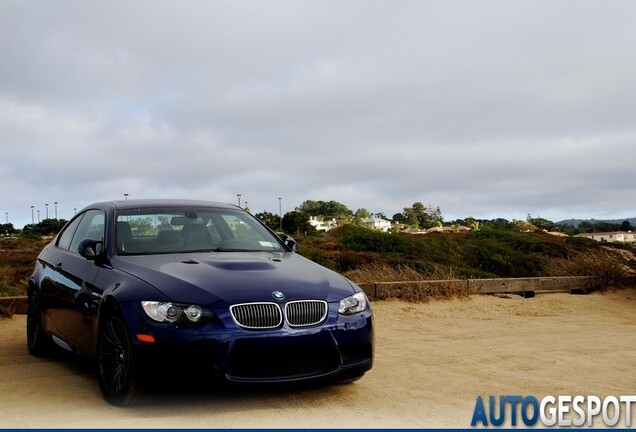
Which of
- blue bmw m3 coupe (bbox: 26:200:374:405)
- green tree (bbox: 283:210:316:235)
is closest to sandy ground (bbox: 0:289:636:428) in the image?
blue bmw m3 coupe (bbox: 26:200:374:405)

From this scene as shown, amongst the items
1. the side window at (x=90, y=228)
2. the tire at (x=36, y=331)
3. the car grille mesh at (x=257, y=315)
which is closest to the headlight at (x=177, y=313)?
the car grille mesh at (x=257, y=315)

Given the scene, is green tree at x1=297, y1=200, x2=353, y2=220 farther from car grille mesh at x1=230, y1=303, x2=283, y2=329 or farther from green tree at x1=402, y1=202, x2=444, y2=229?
car grille mesh at x1=230, y1=303, x2=283, y2=329

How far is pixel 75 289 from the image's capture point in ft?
21.7

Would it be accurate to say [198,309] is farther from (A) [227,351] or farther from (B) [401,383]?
(B) [401,383]

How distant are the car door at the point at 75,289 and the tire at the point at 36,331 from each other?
0.33m

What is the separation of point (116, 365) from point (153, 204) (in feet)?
6.63

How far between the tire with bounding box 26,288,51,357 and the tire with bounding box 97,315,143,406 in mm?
2023

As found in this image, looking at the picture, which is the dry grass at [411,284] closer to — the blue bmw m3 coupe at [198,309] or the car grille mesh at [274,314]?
the blue bmw m3 coupe at [198,309]

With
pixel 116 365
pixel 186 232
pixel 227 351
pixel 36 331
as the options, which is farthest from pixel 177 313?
pixel 36 331

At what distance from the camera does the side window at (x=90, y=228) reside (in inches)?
273

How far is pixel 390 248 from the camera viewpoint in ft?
62.8

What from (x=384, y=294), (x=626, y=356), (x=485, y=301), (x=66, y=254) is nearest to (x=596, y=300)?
(x=485, y=301)

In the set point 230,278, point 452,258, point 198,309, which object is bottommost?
point 452,258

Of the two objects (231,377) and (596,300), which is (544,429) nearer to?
(231,377)
